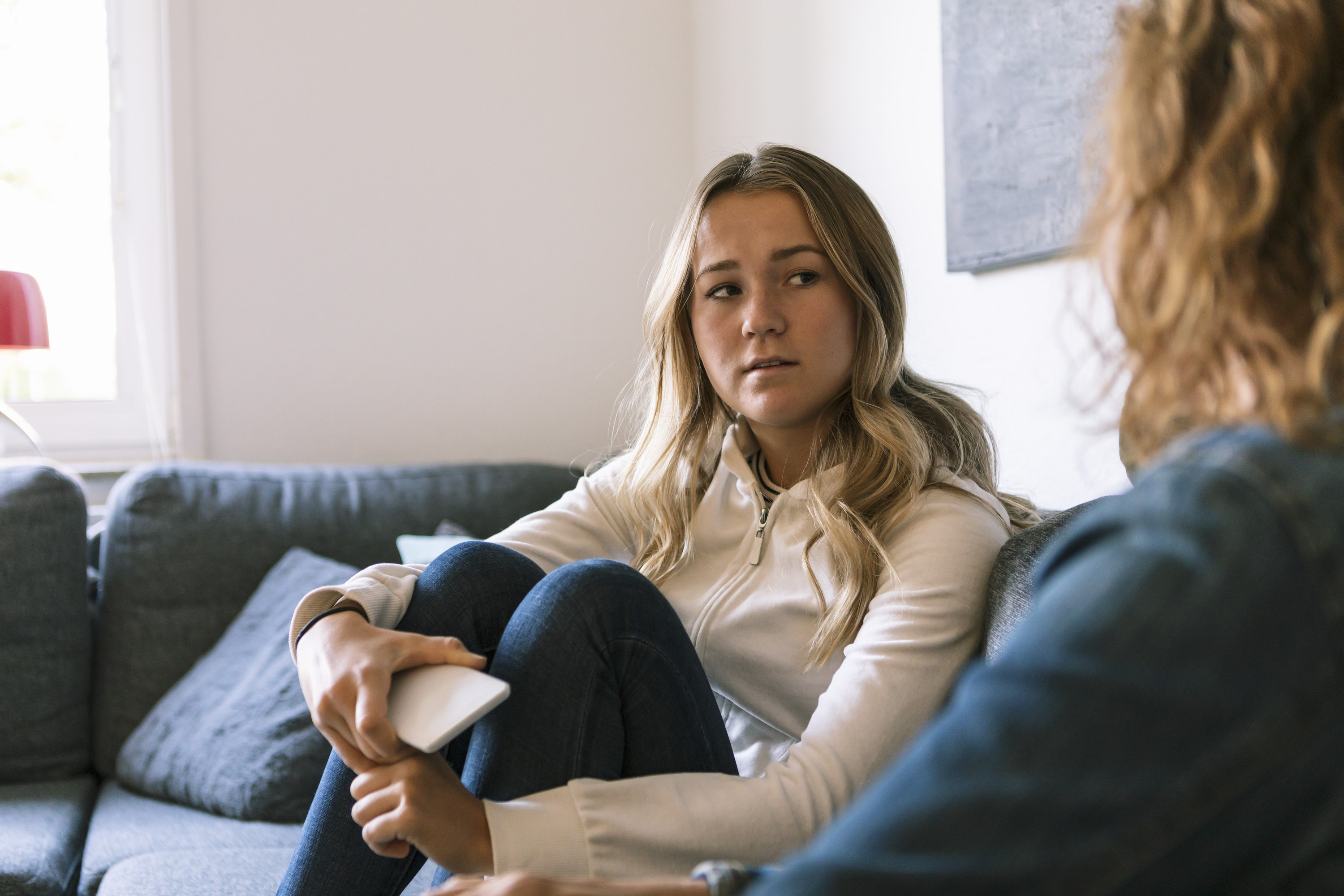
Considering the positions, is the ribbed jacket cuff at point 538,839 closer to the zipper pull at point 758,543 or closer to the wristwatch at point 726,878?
the wristwatch at point 726,878

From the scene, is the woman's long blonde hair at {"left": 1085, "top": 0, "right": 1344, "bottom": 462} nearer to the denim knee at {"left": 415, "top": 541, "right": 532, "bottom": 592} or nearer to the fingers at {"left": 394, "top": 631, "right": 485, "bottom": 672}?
the fingers at {"left": 394, "top": 631, "right": 485, "bottom": 672}

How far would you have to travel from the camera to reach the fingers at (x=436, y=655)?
39.6 inches

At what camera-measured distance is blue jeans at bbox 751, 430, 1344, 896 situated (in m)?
0.43

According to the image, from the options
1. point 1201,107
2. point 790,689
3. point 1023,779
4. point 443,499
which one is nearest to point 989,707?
point 1023,779

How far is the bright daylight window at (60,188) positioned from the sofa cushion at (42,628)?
742 mm

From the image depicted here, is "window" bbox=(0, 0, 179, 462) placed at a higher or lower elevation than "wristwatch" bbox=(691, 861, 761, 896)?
higher

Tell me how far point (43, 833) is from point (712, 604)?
106 cm

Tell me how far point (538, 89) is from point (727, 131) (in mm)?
510

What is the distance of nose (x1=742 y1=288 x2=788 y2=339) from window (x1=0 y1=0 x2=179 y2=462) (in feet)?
5.89

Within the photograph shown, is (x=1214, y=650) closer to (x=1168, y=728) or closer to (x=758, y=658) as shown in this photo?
(x=1168, y=728)

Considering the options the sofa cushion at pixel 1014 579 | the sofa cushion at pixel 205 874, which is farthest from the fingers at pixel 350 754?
the sofa cushion at pixel 1014 579

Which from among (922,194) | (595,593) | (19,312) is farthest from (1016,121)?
(19,312)

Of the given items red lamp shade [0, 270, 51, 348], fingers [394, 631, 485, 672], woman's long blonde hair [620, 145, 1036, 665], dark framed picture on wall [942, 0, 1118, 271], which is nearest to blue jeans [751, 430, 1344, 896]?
fingers [394, 631, 485, 672]

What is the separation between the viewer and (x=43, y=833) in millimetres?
1573
